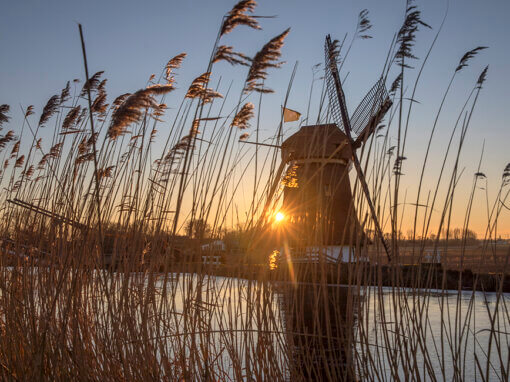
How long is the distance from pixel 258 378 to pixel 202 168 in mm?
946

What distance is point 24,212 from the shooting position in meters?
3.19

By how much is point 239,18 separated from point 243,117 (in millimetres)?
671

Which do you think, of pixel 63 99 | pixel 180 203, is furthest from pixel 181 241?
Result: pixel 63 99

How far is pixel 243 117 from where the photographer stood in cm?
229

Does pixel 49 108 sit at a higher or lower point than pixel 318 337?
higher

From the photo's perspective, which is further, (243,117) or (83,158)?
(83,158)

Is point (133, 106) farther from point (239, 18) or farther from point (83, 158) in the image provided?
point (83, 158)

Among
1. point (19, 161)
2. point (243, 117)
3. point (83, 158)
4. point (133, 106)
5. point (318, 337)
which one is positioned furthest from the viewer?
point (19, 161)

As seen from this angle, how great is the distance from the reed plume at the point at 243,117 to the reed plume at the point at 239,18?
0.65 metres

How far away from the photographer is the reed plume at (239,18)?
1667 mm

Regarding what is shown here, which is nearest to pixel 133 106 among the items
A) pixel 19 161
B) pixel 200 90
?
pixel 200 90

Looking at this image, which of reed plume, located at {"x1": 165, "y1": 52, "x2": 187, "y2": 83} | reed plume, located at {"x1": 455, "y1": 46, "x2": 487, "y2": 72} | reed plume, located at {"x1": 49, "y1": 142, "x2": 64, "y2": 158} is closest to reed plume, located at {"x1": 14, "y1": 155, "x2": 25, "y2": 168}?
reed plume, located at {"x1": 49, "y1": 142, "x2": 64, "y2": 158}

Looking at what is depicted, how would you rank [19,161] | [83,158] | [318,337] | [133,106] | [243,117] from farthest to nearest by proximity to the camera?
1. [19,161]
2. [83,158]
3. [243,117]
4. [318,337]
5. [133,106]

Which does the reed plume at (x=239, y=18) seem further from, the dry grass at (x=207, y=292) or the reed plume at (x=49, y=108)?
the reed plume at (x=49, y=108)
